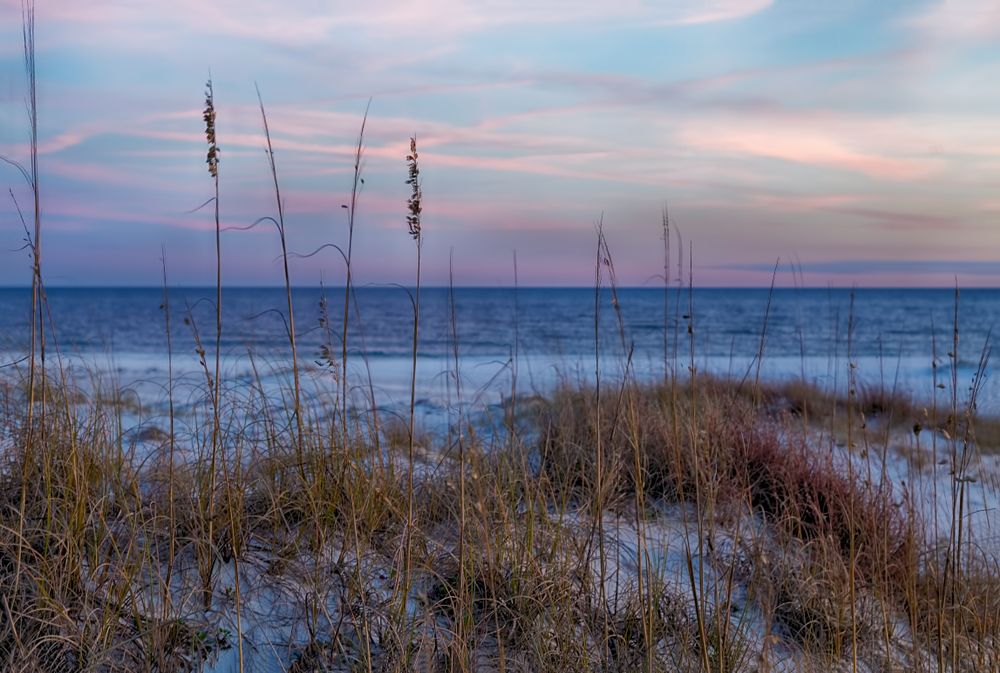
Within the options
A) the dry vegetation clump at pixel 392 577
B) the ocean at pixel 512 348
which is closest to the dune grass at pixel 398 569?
the dry vegetation clump at pixel 392 577

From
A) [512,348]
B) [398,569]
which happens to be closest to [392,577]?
[398,569]

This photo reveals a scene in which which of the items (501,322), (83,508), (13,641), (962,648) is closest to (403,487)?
(83,508)

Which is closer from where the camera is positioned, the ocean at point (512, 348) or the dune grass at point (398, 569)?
the dune grass at point (398, 569)

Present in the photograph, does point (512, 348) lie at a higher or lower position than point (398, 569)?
lower

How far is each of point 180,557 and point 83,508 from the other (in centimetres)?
39

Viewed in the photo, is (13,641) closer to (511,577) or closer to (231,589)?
(231,589)

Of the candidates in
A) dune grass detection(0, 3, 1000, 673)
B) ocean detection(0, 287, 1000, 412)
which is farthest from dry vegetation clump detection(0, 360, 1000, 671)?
ocean detection(0, 287, 1000, 412)

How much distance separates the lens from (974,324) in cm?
3256

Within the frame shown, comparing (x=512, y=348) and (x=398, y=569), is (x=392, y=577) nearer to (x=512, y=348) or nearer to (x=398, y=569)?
(x=398, y=569)

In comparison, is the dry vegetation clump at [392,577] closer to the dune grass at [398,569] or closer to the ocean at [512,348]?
the dune grass at [398,569]

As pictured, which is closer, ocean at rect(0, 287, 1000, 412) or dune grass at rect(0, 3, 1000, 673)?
dune grass at rect(0, 3, 1000, 673)

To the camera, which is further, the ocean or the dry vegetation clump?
the ocean

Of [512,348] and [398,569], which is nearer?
[398,569]

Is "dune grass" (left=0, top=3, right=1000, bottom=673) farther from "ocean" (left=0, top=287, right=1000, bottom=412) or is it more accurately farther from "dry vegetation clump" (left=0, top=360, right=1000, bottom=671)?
"ocean" (left=0, top=287, right=1000, bottom=412)
